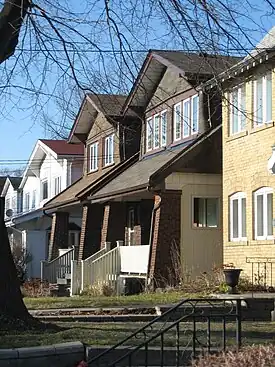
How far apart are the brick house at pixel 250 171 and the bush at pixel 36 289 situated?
9.26 metres

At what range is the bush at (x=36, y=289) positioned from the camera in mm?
30253

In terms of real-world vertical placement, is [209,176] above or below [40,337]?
above

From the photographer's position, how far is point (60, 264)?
3450cm

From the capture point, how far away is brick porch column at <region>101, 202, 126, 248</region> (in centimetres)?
3142

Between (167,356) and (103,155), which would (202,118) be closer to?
(103,155)

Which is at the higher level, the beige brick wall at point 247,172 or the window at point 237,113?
the window at point 237,113

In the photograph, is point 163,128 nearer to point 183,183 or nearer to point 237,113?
point 183,183

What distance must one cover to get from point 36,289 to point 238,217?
11.6m

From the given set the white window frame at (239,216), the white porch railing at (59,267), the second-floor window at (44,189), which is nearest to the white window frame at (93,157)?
the white porch railing at (59,267)

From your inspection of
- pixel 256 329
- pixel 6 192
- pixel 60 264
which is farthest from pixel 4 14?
pixel 6 192

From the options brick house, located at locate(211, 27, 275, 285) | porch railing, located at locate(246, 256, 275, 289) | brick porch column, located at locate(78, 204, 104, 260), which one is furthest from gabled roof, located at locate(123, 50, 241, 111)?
brick porch column, located at locate(78, 204, 104, 260)

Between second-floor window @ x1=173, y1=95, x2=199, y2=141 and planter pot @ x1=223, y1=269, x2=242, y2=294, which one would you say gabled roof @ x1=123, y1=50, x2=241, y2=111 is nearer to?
second-floor window @ x1=173, y1=95, x2=199, y2=141

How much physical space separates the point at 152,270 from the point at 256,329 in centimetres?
1136

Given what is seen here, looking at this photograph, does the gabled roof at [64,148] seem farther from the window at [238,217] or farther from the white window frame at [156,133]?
the window at [238,217]
